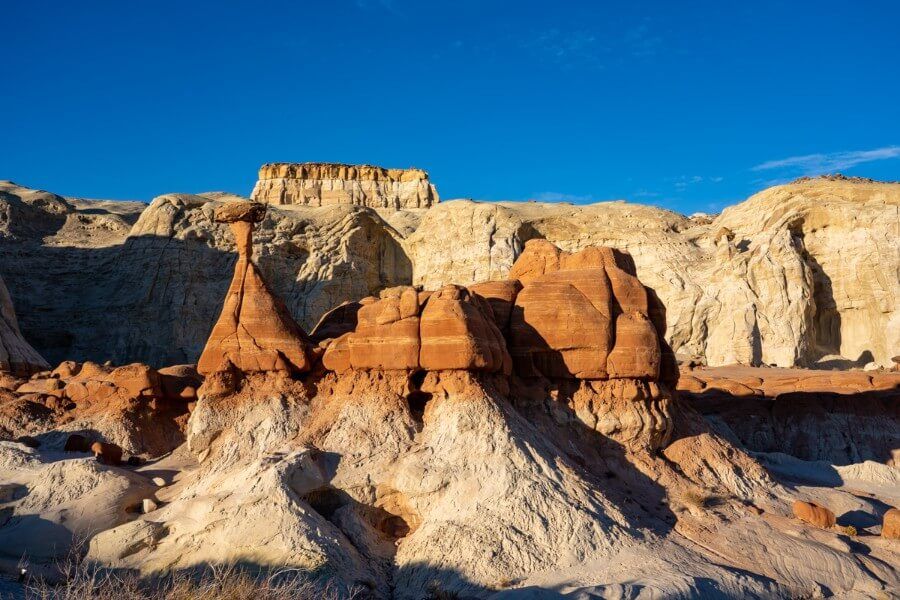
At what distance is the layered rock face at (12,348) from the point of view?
36.9 metres

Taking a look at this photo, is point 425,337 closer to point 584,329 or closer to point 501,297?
point 501,297

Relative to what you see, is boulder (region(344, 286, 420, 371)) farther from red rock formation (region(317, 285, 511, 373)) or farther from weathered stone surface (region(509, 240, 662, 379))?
weathered stone surface (region(509, 240, 662, 379))

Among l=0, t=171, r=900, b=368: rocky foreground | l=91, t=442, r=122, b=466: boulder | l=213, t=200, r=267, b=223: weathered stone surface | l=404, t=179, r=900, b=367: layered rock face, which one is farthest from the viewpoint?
l=0, t=171, r=900, b=368: rocky foreground

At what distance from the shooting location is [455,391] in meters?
18.6

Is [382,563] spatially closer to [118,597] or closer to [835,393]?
[118,597]

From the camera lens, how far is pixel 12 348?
3919cm

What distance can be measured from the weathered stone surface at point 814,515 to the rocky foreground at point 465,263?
26620 mm

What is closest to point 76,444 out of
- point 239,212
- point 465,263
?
point 239,212

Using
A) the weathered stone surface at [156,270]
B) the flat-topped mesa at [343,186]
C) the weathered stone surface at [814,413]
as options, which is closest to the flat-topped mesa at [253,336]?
the weathered stone surface at [814,413]

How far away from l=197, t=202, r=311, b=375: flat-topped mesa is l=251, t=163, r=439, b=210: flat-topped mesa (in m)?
53.5

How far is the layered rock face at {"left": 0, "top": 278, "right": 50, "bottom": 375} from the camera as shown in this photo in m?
36.9

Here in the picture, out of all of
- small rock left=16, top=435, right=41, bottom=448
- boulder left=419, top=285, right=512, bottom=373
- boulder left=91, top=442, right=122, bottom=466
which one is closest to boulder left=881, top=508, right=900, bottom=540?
boulder left=419, top=285, right=512, bottom=373

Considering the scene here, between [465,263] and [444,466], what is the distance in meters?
38.8

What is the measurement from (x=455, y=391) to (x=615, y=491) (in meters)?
4.01
